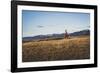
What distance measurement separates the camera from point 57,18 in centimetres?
177

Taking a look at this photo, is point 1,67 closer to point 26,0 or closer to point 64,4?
point 26,0

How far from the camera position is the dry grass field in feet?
5.57

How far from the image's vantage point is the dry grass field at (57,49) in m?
1.70

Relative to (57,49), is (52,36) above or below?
above

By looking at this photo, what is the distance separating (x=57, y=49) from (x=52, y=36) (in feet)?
0.41

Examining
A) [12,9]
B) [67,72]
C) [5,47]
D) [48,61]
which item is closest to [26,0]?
[12,9]

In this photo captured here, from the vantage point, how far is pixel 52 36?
1.76 m

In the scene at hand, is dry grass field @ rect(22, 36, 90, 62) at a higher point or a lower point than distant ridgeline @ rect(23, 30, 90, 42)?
lower

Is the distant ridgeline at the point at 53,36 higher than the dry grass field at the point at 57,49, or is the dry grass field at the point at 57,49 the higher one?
the distant ridgeline at the point at 53,36

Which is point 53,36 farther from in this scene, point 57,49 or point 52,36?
point 57,49

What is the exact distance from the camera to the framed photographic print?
1.65 m

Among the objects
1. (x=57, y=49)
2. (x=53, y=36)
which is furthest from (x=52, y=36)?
(x=57, y=49)

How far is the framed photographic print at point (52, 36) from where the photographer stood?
165 centimetres

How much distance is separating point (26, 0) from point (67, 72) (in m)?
0.74
